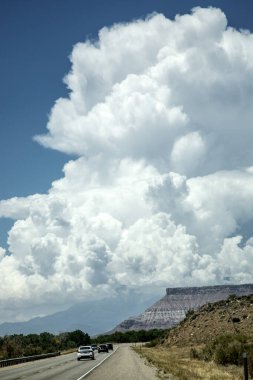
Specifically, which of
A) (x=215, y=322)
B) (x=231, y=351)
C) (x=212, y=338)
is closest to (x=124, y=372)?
(x=231, y=351)

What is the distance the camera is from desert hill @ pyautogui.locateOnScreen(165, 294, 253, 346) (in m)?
74.9

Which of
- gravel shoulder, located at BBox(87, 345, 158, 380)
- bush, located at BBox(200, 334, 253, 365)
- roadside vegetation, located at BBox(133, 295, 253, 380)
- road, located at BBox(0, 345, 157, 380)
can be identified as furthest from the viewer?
roadside vegetation, located at BBox(133, 295, 253, 380)

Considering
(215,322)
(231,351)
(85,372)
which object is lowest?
(85,372)

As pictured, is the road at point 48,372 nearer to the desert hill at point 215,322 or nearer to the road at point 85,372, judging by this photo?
the road at point 85,372

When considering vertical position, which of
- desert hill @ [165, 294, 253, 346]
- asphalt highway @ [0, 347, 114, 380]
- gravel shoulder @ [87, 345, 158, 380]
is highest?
desert hill @ [165, 294, 253, 346]

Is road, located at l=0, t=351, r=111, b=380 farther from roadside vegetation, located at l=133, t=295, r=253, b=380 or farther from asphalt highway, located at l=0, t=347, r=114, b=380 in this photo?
roadside vegetation, located at l=133, t=295, r=253, b=380

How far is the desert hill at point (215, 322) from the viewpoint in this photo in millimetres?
74875

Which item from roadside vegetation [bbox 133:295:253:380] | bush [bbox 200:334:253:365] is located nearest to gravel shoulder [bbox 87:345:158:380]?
roadside vegetation [bbox 133:295:253:380]

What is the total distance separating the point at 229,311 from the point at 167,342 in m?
17.8

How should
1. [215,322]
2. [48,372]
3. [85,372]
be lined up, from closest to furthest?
[85,372] < [48,372] < [215,322]

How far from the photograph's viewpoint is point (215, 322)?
82.6 m

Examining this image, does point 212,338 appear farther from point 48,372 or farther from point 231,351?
point 48,372

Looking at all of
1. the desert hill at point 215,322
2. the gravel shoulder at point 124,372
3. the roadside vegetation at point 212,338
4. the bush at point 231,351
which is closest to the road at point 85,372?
the gravel shoulder at point 124,372

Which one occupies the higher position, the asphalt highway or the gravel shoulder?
the asphalt highway
